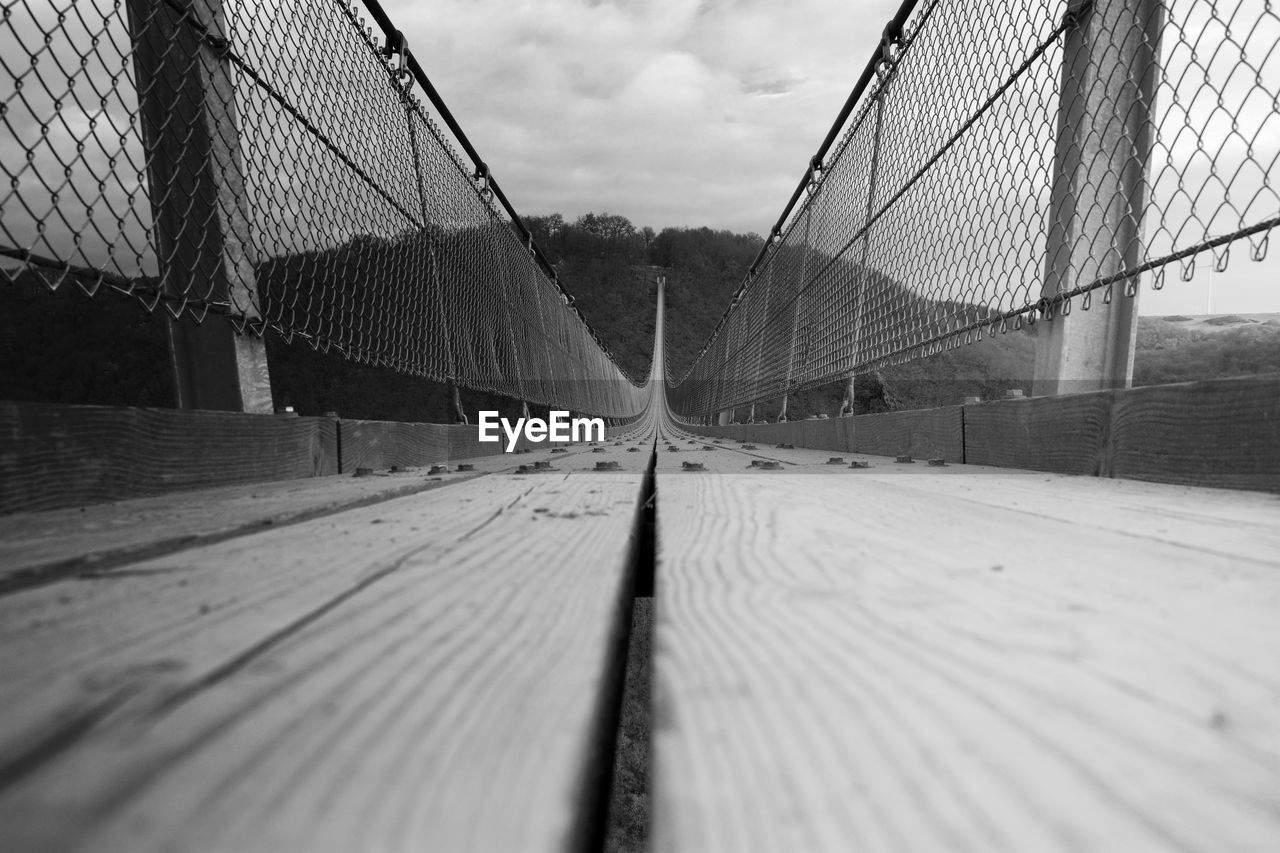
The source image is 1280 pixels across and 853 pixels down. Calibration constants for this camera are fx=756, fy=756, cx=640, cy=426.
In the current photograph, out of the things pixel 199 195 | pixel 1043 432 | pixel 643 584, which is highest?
pixel 199 195

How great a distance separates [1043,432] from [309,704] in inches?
78.9

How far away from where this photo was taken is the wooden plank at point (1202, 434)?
130 centimetres

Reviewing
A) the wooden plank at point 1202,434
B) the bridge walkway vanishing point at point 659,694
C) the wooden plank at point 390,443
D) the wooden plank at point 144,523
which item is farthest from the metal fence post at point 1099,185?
the wooden plank at point 390,443

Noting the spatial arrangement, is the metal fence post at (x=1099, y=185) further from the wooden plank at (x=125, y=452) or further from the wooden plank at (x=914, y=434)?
the wooden plank at (x=125, y=452)

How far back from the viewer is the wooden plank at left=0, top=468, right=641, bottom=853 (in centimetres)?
29

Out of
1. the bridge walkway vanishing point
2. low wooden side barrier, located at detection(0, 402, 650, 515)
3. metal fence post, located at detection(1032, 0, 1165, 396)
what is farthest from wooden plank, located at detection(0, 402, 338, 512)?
metal fence post, located at detection(1032, 0, 1165, 396)

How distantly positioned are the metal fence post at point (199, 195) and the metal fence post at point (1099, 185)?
2.21 metres

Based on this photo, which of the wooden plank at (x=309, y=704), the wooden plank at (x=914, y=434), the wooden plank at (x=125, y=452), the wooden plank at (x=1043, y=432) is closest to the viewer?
the wooden plank at (x=309, y=704)

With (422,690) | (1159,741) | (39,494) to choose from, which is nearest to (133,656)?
(422,690)

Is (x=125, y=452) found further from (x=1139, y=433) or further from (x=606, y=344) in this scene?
(x=606, y=344)

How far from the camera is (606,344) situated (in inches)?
1016

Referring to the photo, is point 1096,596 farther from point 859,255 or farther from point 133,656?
point 859,255

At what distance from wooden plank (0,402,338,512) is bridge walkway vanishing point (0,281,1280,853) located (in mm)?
470

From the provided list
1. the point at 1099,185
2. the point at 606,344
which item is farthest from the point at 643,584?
the point at 606,344
